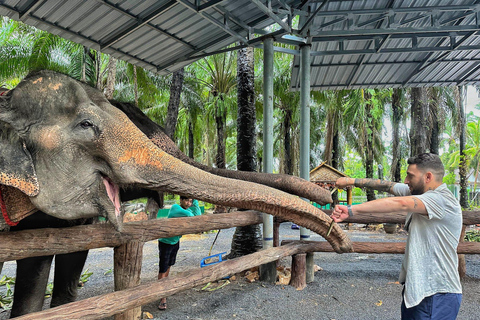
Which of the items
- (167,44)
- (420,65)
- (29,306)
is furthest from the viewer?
(420,65)

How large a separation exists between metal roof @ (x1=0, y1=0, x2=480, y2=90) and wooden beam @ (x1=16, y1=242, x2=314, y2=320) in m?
2.90

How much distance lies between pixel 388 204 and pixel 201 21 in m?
3.70

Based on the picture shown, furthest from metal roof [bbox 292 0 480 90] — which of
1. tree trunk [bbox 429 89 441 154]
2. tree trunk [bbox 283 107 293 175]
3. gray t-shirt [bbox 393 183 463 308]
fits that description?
tree trunk [bbox 283 107 293 175]

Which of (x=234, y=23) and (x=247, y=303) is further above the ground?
(x=234, y=23)

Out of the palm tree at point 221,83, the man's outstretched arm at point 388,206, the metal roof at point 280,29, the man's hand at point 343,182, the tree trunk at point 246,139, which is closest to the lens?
the man's outstretched arm at point 388,206

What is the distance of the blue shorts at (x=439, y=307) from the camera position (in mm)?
2463

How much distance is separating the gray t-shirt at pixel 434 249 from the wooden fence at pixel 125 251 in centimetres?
189

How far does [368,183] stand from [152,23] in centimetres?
331

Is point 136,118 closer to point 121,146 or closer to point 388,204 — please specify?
point 121,146

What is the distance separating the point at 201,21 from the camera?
493 centimetres

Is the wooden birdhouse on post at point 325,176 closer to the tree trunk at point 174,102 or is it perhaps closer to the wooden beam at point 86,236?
the tree trunk at point 174,102

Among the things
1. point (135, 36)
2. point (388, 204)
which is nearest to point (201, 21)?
point (135, 36)

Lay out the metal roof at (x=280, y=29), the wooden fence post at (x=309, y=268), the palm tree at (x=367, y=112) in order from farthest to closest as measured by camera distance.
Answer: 1. the palm tree at (x=367, y=112)
2. the wooden fence post at (x=309, y=268)
3. the metal roof at (x=280, y=29)

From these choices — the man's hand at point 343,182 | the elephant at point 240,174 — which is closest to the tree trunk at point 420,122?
the man's hand at point 343,182
